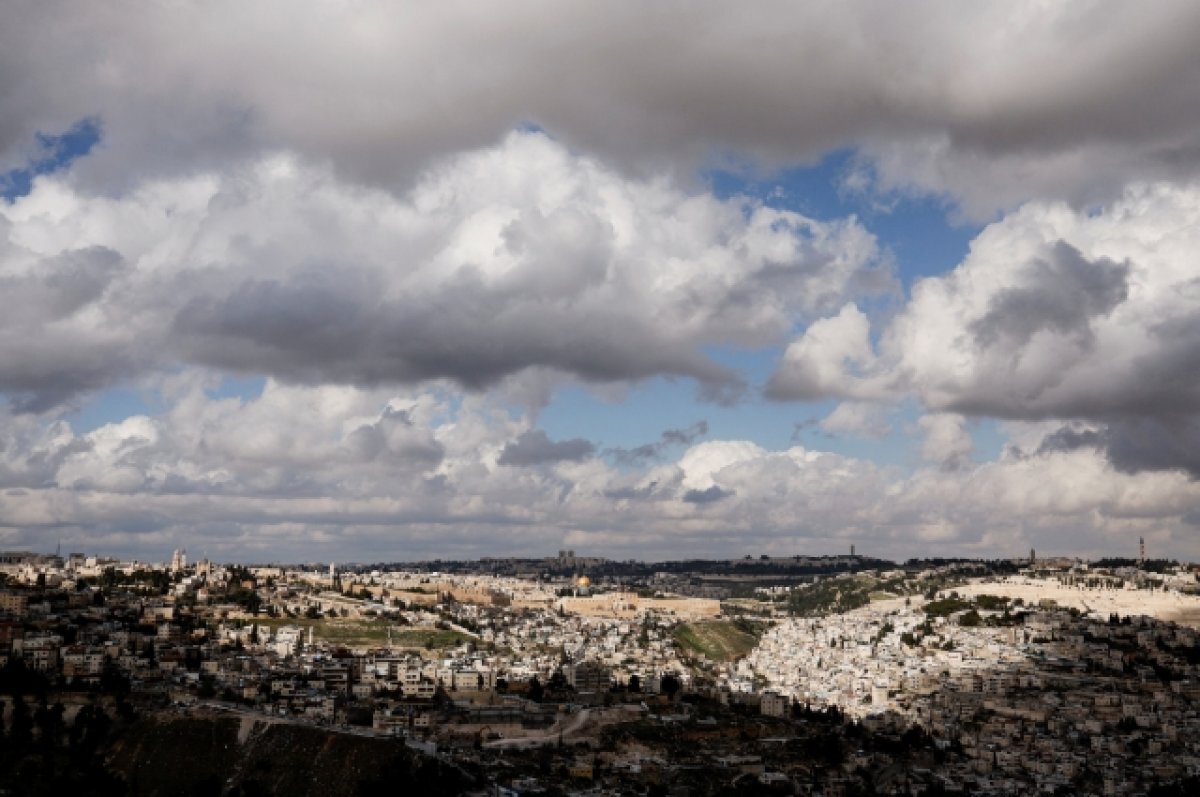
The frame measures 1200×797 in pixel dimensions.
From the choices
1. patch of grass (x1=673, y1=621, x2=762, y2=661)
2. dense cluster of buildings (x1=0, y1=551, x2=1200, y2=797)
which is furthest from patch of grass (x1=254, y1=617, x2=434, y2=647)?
patch of grass (x1=673, y1=621, x2=762, y2=661)

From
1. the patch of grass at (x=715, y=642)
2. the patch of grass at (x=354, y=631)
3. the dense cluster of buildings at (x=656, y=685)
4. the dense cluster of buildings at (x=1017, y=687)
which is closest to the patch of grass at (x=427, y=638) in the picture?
the patch of grass at (x=354, y=631)

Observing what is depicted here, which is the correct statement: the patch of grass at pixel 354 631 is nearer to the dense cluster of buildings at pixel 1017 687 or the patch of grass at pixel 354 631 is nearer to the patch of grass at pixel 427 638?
the patch of grass at pixel 427 638

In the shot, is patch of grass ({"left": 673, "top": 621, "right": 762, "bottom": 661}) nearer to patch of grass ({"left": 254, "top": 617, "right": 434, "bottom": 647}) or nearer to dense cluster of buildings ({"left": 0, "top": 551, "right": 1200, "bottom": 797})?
dense cluster of buildings ({"left": 0, "top": 551, "right": 1200, "bottom": 797})

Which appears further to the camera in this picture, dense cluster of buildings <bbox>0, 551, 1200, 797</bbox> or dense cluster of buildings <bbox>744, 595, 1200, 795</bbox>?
dense cluster of buildings <bbox>744, 595, 1200, 795</bbox>

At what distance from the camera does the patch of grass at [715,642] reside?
17875cm

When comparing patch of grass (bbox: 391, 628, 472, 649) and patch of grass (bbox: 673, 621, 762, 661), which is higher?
patch of grass (bbox: 391, 628, 472, 649)

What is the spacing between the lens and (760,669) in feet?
514

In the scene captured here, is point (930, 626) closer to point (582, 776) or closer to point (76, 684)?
point (582, 776)

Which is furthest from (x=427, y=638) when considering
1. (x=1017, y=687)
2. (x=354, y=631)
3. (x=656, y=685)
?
(x=1017, y=687)

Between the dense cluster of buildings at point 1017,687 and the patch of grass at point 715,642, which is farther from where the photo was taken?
the patch of grass at point 715,642

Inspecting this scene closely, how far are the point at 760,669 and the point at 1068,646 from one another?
37675mm

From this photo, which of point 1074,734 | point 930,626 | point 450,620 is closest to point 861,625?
point 930,626

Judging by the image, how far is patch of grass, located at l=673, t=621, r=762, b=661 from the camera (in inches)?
7037

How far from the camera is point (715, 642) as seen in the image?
188m
